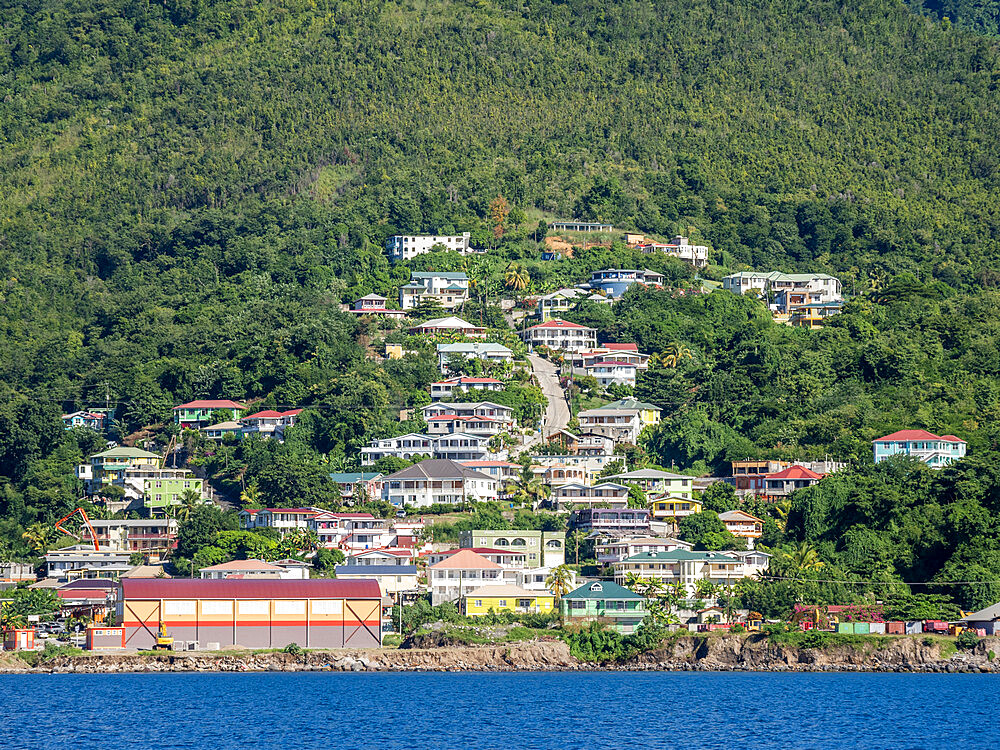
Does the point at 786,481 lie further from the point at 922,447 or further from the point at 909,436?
the point at 922,447

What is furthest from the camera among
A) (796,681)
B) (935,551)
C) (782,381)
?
(782,381)

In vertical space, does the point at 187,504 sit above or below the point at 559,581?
above

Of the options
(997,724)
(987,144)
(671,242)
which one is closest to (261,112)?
(671,242)

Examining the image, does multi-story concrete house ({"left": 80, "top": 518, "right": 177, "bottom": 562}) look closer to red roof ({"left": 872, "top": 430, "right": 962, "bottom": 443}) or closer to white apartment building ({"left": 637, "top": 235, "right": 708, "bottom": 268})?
red roof ({"left": 872, "top": 430, "right": 962, "bottom": 443})

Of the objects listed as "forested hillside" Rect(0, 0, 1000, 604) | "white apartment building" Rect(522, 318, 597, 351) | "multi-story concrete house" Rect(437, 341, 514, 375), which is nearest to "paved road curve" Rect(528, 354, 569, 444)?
"white apartment building" Rect(522, 318, 597, 351)

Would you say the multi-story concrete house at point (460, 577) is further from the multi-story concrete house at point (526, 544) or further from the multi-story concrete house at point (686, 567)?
the multi-story concrete house at point (686, 567)

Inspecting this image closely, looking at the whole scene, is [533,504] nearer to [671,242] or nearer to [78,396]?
[78,396]

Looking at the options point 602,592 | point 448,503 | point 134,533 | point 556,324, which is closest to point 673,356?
point 556,324
